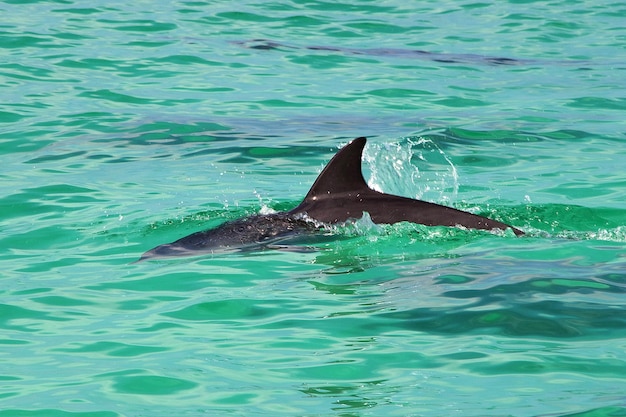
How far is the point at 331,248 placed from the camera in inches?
307

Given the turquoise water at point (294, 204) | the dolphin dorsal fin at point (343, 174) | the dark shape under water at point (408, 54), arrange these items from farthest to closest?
1. the dark shape under water at point (408, 54)
2. the dolphin dorsal fin at point (343, 174)
3. the turquoise water at point (294, 204)

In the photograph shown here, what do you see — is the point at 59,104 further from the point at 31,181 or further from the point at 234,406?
the point at 234,406

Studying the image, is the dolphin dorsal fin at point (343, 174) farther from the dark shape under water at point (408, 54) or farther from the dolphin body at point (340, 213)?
the dark shape under water at point (408, 54)

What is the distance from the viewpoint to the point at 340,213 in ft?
26.4

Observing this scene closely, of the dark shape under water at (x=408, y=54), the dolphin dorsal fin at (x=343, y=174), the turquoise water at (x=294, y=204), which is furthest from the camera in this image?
the dark shape under water at (x=408, y=54)

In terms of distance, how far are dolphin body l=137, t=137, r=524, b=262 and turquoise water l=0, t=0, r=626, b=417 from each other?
138 millimetres

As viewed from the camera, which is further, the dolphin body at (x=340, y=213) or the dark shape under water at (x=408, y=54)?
the dark shape under water at (x=408, y=54)

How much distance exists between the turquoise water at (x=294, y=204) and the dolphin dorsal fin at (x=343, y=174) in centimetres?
33

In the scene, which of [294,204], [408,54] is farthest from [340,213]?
[408,54]

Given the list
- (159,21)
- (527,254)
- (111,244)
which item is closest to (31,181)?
(111,244)

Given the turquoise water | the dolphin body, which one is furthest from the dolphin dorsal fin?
the turquoise water

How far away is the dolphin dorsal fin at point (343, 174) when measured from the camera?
26.0 ft

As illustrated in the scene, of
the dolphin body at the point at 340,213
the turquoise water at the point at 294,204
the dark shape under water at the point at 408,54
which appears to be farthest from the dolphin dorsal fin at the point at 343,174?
the dark shape under water at the point at 408,54

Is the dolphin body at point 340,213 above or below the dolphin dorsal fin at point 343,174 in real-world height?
below
